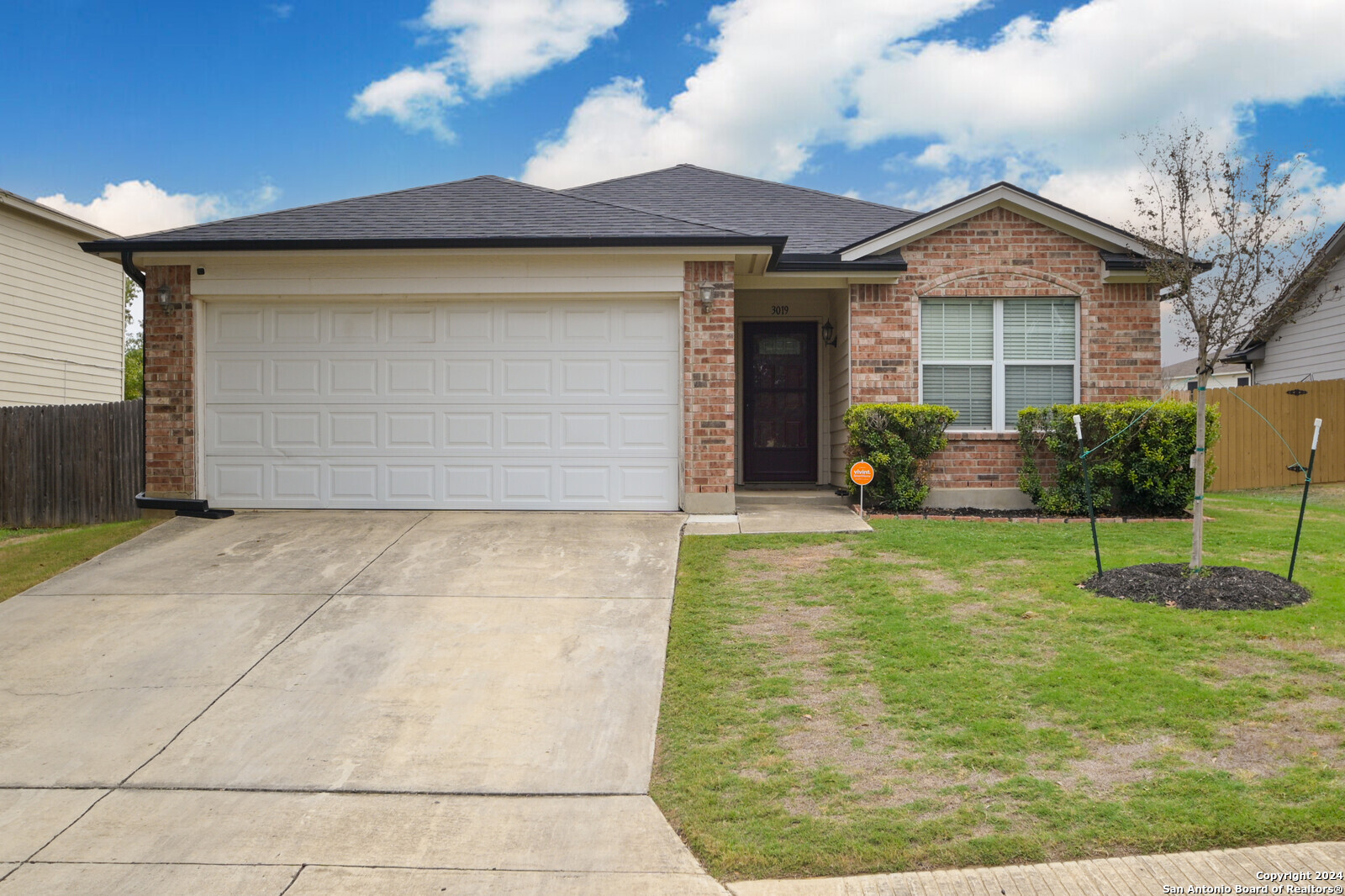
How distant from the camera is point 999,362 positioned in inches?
456

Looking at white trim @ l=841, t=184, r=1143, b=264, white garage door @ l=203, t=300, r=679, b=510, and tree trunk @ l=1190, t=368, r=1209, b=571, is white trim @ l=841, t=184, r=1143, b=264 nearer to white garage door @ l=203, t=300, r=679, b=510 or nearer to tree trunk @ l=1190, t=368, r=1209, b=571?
white garage door @ l=203, t=300, r=679, b=510

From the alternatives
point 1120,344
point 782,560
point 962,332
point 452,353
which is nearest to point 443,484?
point 452,353

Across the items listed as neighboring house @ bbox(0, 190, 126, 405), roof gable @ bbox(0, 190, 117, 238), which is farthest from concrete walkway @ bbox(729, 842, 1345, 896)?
roof gable @ bbox(0, 190, 117, 238)

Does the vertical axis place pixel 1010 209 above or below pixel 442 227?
above

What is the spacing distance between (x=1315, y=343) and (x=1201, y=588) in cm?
1595

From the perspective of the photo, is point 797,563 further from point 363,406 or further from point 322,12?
point 322,12

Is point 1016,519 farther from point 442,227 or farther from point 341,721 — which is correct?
point 341,721

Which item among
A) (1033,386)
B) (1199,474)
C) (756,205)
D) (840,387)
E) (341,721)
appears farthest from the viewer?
(756,205)

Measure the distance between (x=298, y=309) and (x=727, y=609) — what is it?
688 cm

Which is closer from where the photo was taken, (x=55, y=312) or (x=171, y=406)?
(x=171, y=406)

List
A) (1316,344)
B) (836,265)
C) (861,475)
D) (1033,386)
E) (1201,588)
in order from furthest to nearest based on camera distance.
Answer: (1316,344) < (1033,386) < (836,265) < (861,475) < (1201,588)

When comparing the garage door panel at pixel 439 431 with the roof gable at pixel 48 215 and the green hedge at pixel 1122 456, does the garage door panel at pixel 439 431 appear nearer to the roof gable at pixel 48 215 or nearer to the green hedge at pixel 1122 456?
the green hedge at pixel 1122 456

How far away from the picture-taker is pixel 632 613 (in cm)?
686

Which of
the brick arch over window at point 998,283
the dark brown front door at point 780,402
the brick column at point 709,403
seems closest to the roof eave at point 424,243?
the brick column at point 709,403
